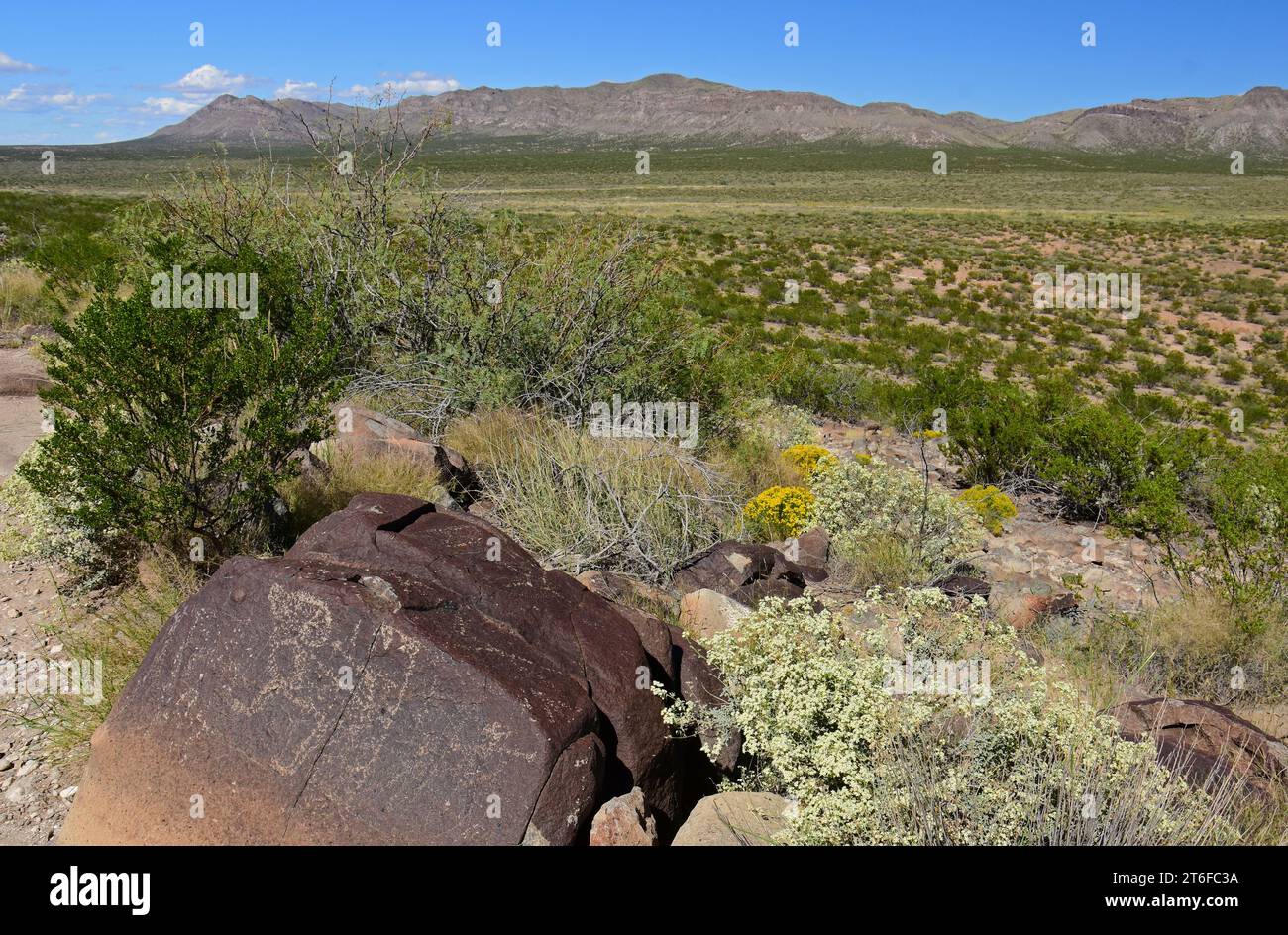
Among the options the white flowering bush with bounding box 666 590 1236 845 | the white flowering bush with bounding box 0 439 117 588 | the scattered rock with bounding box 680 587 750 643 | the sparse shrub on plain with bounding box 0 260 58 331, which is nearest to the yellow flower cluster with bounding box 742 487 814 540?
the scattered rock with bounding box 680 587 750 643

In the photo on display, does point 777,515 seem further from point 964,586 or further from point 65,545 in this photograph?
point 65,545

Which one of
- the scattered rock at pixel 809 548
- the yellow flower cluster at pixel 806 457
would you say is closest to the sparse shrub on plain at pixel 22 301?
the yellow flower cluster at pixel 806 457

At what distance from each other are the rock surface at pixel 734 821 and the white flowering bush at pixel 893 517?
9.08ft

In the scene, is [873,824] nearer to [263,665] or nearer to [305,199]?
[263,665]

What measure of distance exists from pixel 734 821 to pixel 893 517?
11.4 feet

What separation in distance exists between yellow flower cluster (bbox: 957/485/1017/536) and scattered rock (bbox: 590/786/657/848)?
4654mm

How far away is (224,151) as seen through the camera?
753 cm

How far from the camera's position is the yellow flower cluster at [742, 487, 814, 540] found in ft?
19.1

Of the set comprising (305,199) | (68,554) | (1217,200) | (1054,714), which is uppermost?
(1217,200)

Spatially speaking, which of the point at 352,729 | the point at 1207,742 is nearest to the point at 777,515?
the point at 1207,742

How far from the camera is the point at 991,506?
691cm

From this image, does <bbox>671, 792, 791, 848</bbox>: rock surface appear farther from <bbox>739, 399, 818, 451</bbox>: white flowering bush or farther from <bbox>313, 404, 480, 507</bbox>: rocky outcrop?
<bbox>739, 399, 818, 451</bbox>: white flowering bush
